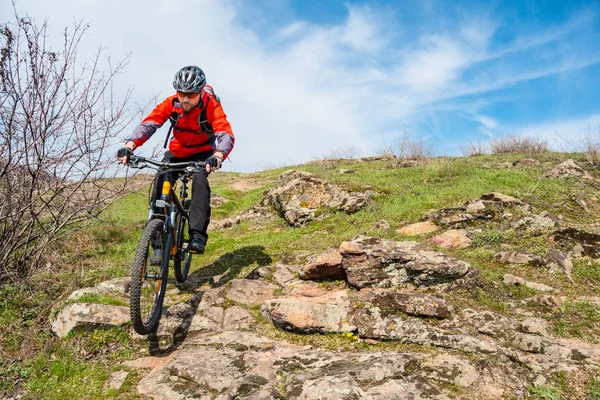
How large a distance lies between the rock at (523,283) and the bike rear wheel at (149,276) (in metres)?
4.48

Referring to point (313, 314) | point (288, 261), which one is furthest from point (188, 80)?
point (288, 261)

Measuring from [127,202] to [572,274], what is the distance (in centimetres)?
1567

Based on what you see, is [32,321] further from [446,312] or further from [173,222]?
[446,312]

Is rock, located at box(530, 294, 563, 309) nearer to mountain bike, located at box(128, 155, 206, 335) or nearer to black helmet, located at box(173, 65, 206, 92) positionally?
mountain bike, located at box(128, 155, 206, 335)

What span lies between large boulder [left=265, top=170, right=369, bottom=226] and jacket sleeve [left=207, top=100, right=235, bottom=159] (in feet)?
16.8

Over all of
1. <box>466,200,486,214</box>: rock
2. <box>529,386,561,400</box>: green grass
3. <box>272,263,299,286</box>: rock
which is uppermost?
<box>466,200,486,214</box>: rock

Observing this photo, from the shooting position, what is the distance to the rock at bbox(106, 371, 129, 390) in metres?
3.57

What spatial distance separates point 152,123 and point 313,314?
129 inches

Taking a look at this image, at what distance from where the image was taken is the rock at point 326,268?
561cm

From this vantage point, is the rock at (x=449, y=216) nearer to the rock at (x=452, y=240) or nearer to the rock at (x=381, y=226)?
the rock at (x=452, y=240)

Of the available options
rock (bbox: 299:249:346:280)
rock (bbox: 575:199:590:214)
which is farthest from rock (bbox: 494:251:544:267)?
rock (bbox: 575:199:590:214)

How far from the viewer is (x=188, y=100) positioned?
17.1 feet

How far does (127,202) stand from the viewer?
1622 cm

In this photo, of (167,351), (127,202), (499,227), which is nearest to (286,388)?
(167,351)
